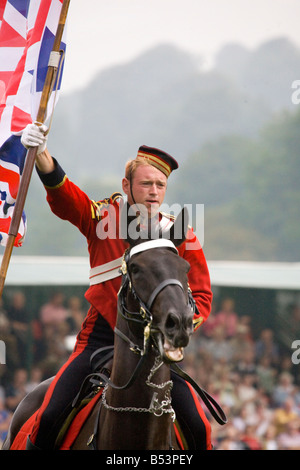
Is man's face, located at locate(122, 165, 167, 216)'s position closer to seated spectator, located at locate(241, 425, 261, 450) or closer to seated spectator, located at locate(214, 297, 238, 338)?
seated spectator, located at locate(241, 425, 261, 450)

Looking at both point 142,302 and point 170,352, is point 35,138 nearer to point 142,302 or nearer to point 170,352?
point 142,302

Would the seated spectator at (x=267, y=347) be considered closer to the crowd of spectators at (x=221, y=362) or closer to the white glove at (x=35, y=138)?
the crowd of spectators at (x=221, y=362)

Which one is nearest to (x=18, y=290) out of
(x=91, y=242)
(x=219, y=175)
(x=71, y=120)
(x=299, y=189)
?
(x=91, y=242)

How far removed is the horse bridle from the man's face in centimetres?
68

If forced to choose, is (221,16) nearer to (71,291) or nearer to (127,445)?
(71,291)

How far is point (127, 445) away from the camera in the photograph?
3857 mm

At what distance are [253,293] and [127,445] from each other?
11.7 metres

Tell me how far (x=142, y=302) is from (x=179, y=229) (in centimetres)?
53

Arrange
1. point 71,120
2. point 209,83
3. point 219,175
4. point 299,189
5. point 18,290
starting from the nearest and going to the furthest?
1. point 18,290
2. point 299,189
3. point 219,175
4. point 71,120
5. point 209,83

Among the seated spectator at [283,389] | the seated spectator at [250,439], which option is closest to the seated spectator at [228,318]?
the seated spectator at [283,389]

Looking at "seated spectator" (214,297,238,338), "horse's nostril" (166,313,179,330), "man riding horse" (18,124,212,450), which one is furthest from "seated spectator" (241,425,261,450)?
"horse's nostril" (166,313,179,330)

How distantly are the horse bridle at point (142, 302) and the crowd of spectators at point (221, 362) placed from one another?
888cm

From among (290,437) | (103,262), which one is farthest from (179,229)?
(290,437)

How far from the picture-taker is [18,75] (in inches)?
222
